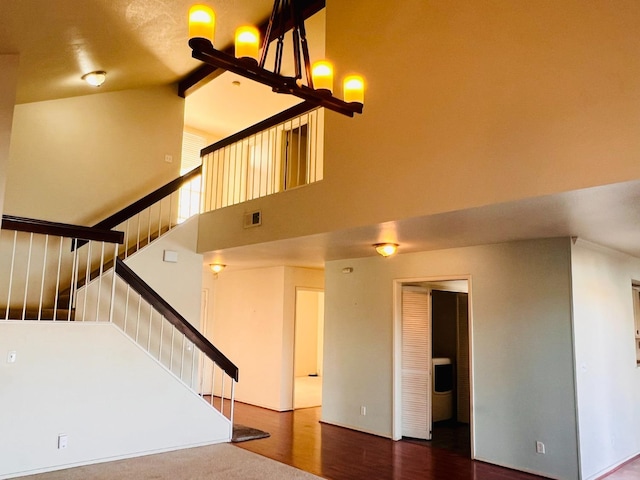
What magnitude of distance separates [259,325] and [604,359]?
5.08m

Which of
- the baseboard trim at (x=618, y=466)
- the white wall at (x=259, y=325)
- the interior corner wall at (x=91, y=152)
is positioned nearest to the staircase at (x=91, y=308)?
the interior corner wall at (x=91, y=152)

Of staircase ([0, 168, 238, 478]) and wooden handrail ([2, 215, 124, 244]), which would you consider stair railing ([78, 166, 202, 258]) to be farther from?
wooden handrail ([2, 215, 124, 244])

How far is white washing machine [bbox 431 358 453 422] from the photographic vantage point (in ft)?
22.9

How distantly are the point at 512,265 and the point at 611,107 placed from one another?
2465mm

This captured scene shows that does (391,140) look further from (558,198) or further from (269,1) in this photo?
(269,1)

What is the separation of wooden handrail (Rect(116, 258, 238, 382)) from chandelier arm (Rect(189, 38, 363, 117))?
333cm

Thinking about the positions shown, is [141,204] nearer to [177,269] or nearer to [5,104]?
[177,269]

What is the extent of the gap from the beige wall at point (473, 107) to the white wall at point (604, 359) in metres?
1.90

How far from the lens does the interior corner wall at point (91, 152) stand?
6.04 metres

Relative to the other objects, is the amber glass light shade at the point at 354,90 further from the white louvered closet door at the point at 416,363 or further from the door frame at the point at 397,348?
the white louvered closet door at the point at 416,363

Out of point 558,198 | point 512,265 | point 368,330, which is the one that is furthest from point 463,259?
point 558,198

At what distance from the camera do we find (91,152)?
6.62 meters

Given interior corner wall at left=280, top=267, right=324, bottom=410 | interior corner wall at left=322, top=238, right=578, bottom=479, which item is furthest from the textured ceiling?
interior corner wall at left=322, top=238, right=578, bottom=479

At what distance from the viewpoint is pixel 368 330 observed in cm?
662
